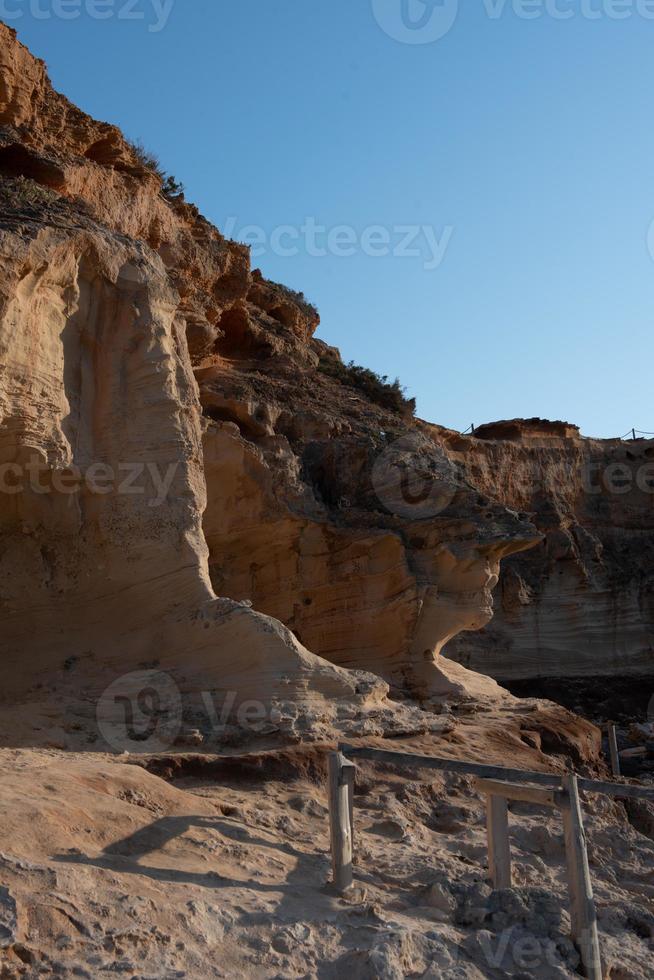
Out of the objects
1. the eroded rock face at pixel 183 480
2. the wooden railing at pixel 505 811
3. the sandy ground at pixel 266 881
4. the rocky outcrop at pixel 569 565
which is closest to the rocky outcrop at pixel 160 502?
the eroded rock face at pixel 183 480

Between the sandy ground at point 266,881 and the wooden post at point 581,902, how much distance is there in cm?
10

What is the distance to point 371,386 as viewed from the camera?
2211 cm

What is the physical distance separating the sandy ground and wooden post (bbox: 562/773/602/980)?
0.10 metres

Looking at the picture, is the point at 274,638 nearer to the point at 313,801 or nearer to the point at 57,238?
the point at 313,801

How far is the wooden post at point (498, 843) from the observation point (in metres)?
6.85

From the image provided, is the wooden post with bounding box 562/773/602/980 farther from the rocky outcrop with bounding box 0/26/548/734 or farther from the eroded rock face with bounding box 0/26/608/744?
the eroded rock face with bounding box 0/26/608/744

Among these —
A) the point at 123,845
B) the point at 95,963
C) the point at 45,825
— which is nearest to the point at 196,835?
the point at 123,845

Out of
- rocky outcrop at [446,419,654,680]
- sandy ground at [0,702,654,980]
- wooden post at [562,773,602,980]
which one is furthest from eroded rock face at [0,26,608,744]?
rocky outcrop at [446,419,654,680]

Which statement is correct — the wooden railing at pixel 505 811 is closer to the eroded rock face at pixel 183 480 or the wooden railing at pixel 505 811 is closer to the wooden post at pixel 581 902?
the wooden post at pixel 581 902

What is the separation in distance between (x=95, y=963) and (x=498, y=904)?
2.79 metres

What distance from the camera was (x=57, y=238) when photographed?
30.9 ft

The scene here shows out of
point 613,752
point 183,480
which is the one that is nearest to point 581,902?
point 183,480

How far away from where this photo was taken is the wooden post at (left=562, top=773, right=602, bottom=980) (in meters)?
6.05

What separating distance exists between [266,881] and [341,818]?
623 millimetres
